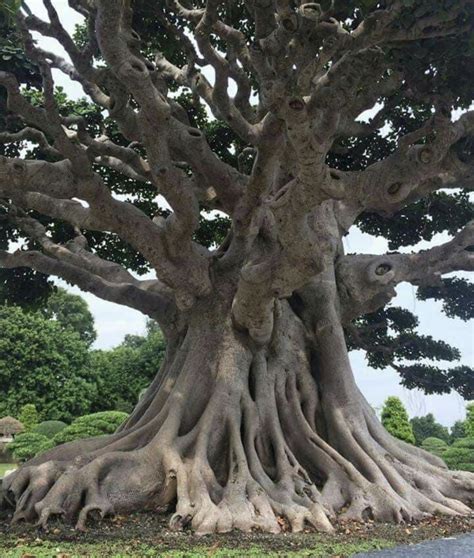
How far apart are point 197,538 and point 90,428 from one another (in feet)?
42.4

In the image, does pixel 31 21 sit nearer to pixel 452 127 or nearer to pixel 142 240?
pixel 142 240

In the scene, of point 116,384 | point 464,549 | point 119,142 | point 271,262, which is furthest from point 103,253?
point 116,384

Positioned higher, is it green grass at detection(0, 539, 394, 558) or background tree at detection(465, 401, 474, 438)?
background tree at detection(465, 401, 474, 438)

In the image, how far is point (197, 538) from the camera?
6.04m

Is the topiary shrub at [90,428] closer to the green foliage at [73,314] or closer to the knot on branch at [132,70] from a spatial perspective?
the knot on branch at [132,70]

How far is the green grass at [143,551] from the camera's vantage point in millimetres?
5164

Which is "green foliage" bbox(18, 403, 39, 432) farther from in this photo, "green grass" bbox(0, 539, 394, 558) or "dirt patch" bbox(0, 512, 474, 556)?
"green grass" bbox(0, 539, 394, 558)

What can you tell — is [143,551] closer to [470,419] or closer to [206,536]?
[206,536]

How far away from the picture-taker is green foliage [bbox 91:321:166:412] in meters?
30.1

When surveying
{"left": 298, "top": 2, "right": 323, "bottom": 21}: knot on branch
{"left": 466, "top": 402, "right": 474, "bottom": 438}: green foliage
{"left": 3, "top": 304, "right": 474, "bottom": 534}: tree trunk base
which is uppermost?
{"left": 466, "top": 402, "right": 474, "bottom": 438}: green foliage

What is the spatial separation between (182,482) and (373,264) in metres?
4.40

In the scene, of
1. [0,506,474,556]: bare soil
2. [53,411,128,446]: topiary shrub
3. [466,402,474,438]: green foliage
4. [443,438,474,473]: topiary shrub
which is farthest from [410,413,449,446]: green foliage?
[0,506,474,556]: bare soil

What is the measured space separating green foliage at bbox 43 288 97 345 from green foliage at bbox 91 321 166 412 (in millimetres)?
10446

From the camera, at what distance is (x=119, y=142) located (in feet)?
39.4
